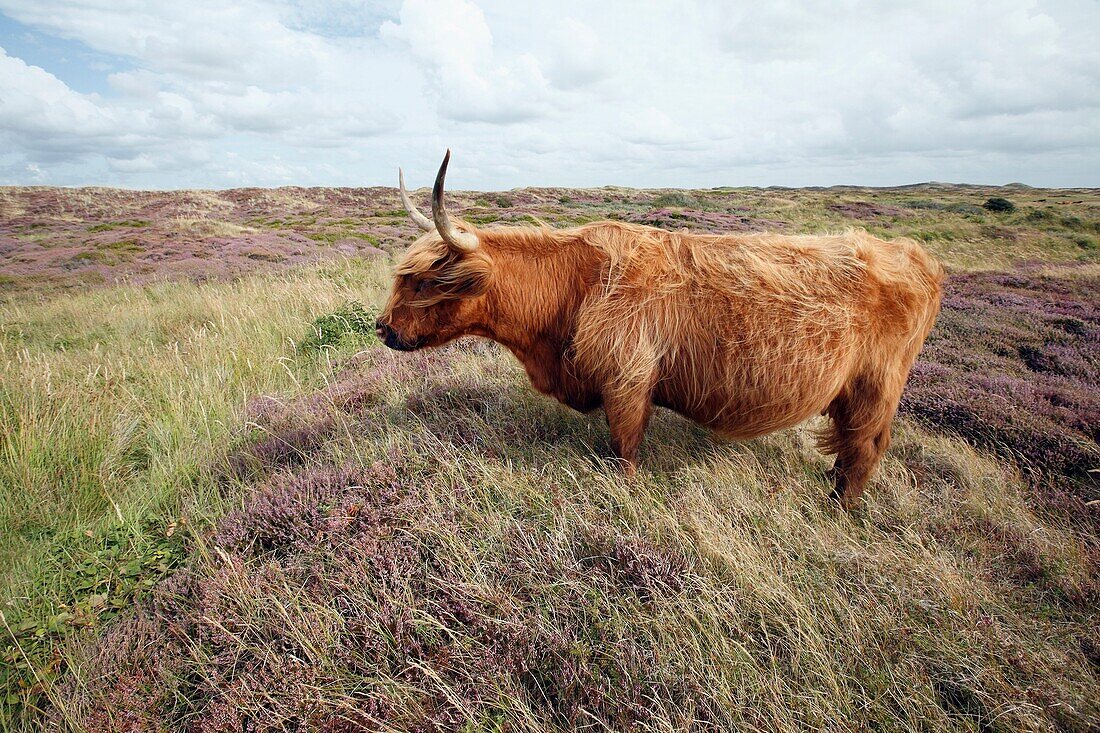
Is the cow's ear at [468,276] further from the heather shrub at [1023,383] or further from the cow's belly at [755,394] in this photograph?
the heather shrub at [1023,383]

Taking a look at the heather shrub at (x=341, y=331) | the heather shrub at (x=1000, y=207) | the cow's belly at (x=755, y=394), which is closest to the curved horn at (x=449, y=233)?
the cow's belly at (x=755, y=394)

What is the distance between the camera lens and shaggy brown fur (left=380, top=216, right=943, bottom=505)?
2.81m

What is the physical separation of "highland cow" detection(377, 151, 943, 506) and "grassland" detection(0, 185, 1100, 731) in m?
0.49

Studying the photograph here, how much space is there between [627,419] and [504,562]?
1.15 meters

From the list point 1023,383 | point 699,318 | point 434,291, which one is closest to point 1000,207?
point 1023,383

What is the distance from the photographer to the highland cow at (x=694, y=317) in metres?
2.81

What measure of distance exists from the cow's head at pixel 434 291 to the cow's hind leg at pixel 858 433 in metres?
2.48

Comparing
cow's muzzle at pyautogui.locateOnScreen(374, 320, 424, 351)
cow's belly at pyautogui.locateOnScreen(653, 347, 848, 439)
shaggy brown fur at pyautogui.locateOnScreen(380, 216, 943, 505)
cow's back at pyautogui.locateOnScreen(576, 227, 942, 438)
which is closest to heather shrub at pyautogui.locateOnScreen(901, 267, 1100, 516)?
shaggy brown fur at pyautogui.locateOnScreen(380, 216, 943, 505)

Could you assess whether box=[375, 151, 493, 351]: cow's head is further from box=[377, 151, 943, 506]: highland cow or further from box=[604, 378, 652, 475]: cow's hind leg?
box=[604, 378, 652, 475]: cow's hind leg

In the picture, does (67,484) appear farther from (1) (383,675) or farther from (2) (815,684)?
(2) (815,684)

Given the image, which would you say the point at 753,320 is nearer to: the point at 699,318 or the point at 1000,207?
the point at 699,318

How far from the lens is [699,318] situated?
2881 mm

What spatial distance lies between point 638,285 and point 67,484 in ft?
13.8

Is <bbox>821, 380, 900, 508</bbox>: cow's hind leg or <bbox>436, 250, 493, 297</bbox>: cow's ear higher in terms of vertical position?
<bbox>436, 250, 493, 297</bbox>: cow's ear
